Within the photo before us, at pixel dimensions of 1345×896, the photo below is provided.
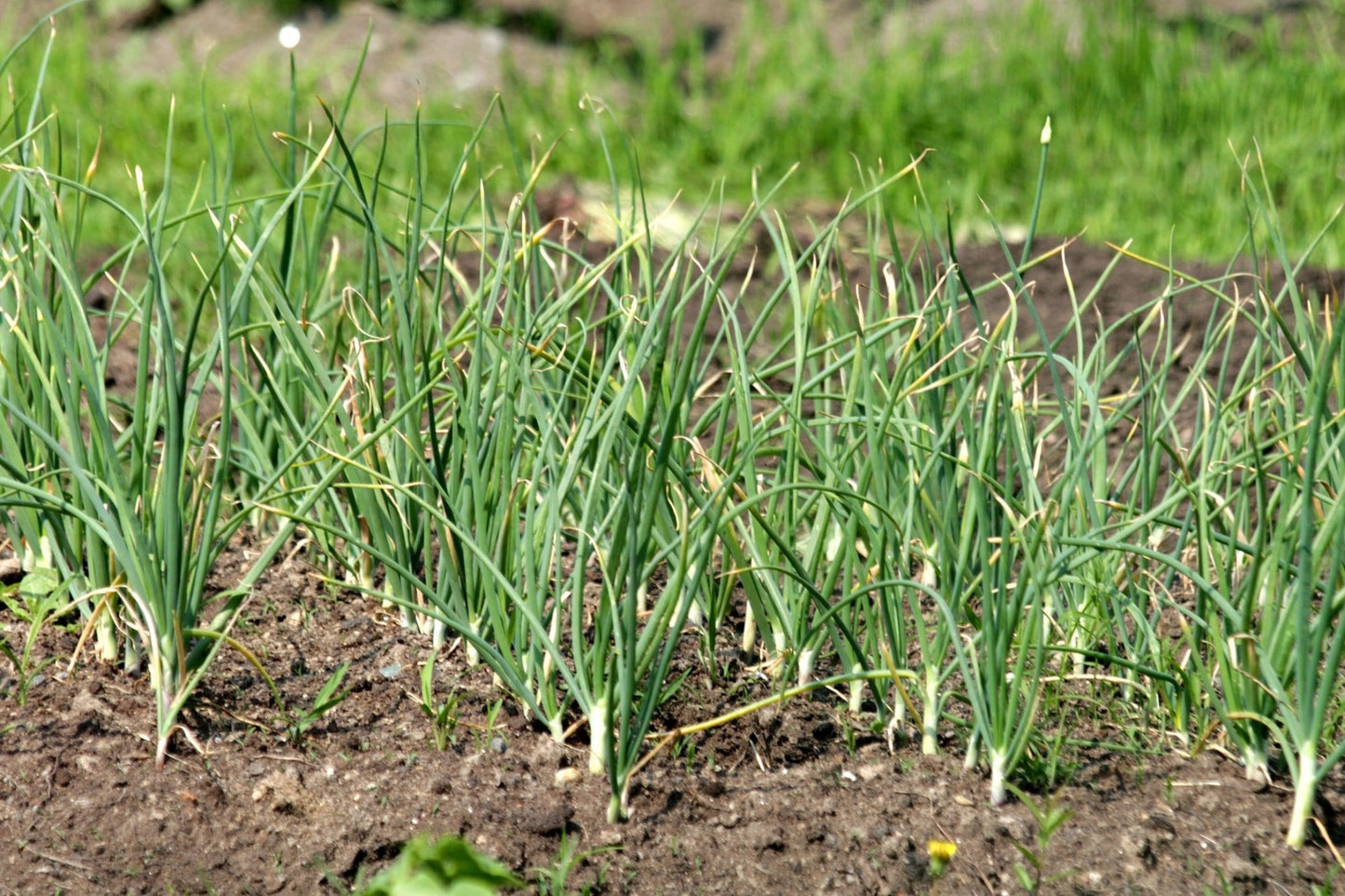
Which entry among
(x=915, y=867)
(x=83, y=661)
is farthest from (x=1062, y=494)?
(x=83, y=661)

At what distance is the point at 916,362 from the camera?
6.24 ft

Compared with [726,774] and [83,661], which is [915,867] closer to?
[726,774]

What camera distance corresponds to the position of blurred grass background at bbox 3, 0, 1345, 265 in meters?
4.01

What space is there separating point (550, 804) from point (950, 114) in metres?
3.39

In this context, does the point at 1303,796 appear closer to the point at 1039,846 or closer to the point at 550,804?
the point at 1039,846

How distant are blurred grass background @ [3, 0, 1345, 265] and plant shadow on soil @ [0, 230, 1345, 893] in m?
2.36

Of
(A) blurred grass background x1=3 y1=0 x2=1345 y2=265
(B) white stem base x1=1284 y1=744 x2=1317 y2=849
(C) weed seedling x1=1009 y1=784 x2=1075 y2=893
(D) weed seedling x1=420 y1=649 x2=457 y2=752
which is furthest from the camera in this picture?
Answer: (A) blurred grass background x1=3 y1=0 x2=1345 y2=265

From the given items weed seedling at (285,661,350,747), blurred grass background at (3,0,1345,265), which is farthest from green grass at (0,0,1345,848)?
blurred grass background at (3,0,1345,265)

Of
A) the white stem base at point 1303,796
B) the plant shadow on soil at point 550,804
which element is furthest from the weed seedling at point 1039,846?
the white stem base at point 1303,796

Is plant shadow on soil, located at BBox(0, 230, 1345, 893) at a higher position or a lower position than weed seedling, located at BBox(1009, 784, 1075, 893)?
lower

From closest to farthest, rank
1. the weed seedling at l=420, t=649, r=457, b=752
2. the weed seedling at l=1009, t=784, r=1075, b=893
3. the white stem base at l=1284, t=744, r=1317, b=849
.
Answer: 1. the weed seedling at l=1009, t=784, r=1075, b=893
2. the white stem base at l=1284, t=744, r=1317, b=849
3. the weed seedling at l=420, t=649, r=457, b=752

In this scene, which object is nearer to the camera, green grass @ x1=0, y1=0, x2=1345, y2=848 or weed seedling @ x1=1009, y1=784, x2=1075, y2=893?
weed seedling @ x1=1009, y1=784, x2=1075, y2=893

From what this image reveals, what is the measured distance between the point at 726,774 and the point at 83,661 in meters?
0.82

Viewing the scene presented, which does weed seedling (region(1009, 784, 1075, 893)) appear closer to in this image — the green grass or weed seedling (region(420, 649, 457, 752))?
the green grass
